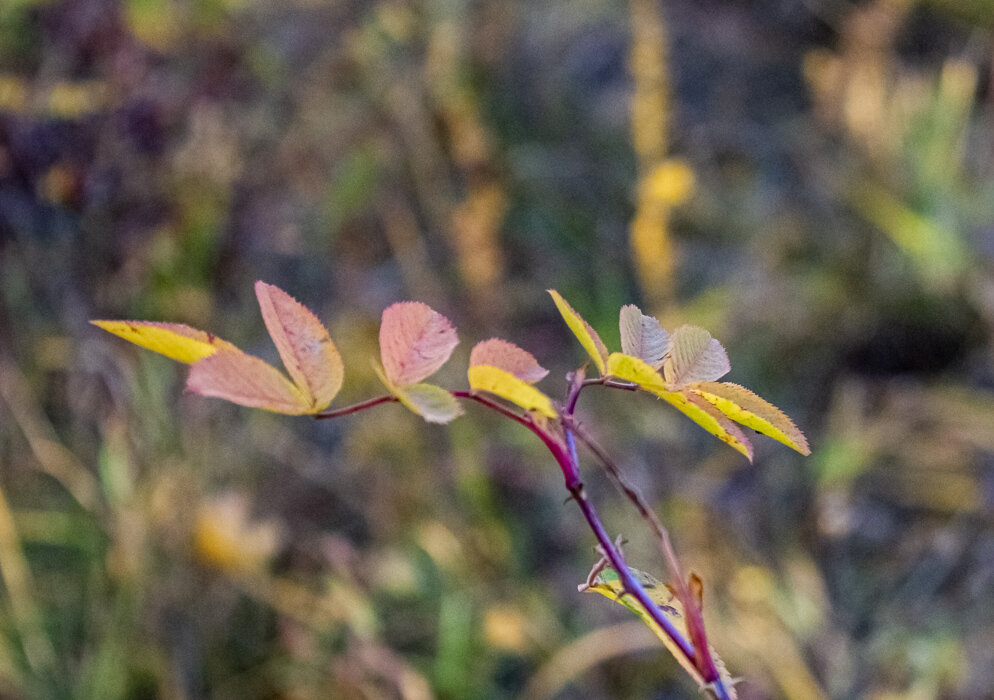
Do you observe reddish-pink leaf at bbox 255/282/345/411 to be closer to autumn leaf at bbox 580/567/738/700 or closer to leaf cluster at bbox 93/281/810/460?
leaf cluster at bbox 93/281/810/460

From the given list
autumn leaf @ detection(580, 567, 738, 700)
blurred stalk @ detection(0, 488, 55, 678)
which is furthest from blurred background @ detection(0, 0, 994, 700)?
autumn leaf @ detection(580, 567, 738, 700)

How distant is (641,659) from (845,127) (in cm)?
138

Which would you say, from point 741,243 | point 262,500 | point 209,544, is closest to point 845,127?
point 741,243

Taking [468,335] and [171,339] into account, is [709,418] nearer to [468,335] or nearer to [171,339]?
[171,339]

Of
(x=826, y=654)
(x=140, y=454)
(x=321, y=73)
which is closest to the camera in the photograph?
(x=826, y=654)

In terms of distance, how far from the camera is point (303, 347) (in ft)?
0.95

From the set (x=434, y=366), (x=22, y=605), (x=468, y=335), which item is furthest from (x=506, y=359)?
(x=468, y=335)

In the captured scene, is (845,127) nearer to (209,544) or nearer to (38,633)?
(209,544)

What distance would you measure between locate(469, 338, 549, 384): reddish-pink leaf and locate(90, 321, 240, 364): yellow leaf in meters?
0.08

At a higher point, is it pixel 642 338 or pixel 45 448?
pixel 642 338

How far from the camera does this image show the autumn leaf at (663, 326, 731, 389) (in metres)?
0.29

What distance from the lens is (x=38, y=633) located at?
1.11 meters

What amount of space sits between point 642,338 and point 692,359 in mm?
22

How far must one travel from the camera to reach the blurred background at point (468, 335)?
1.10 m
